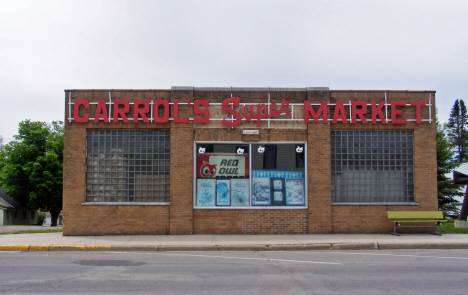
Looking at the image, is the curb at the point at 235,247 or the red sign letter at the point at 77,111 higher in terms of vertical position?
the red sign letter at the point at 77,111

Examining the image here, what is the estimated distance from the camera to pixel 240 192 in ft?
49.3

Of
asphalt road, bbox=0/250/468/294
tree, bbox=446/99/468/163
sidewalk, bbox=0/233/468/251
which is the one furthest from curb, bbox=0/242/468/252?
tree, bbox=446/99/468/163

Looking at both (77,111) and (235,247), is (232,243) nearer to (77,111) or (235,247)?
(235,247)

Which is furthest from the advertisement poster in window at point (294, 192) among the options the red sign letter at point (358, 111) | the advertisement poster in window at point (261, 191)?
the red sign letter at point (358, 111)

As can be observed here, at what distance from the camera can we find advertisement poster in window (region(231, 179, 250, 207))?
1498cm

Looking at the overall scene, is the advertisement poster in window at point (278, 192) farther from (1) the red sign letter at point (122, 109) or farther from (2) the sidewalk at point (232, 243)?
(1) the red sign letter at point (122, 109)

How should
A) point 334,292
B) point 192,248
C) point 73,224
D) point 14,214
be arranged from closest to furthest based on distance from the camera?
point 334,292
point 192,248
point 73,224
point 14,214

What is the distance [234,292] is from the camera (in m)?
7.12

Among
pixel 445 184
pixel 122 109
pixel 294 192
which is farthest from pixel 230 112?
pixel 445 184

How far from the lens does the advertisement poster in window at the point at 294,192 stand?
15070mm

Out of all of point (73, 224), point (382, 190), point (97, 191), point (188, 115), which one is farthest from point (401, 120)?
point (73, 224)

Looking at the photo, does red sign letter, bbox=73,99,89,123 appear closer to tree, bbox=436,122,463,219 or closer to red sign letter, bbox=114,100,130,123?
red sign letter, bbox=114,100,130,123

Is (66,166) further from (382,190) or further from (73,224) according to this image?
(382,190)

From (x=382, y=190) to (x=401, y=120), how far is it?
8.33ft
